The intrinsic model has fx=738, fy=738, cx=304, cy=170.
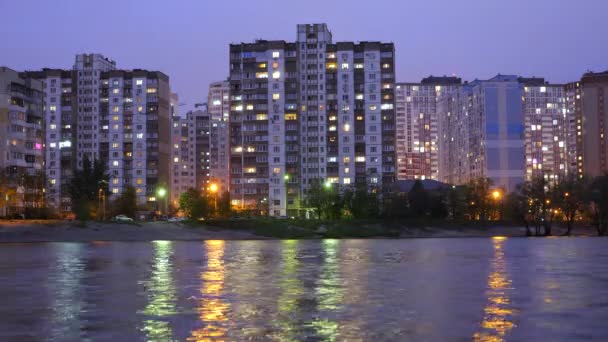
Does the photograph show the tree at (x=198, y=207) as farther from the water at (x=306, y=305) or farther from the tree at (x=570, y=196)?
the water at (x=306, y=305)

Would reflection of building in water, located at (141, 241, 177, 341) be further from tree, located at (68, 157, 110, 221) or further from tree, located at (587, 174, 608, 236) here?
tree, located at (587, 174, 608, 236)

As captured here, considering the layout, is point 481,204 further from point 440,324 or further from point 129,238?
point 440,324

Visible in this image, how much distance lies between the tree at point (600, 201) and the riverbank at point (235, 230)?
408cm

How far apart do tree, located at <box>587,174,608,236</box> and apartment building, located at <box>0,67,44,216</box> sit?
381 feet

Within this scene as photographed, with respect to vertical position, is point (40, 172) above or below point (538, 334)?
above

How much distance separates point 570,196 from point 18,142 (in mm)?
118233

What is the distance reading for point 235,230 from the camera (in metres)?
146

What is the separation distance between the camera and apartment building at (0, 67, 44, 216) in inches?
6019

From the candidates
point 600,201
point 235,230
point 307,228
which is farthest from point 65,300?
point 600,201

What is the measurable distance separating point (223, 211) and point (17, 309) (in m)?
155

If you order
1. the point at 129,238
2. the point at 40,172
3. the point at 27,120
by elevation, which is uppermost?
the point at 27,120

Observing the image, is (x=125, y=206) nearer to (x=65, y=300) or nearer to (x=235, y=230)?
(x=235, y=230)

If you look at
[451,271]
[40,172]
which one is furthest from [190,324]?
[40,172]

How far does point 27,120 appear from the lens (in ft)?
552
